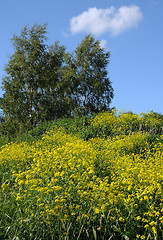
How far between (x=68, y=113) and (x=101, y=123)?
10891 millimetres

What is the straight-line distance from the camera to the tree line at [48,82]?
19.0 metres

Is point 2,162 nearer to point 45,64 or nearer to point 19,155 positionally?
point 19,155

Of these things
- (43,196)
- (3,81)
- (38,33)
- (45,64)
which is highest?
(38,33)

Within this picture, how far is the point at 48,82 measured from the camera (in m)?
20.5

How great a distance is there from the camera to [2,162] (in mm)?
6910

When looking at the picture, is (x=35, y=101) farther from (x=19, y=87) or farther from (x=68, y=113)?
(x=68, y=113)

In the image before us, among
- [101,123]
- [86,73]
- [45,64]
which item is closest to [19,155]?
[101,123]

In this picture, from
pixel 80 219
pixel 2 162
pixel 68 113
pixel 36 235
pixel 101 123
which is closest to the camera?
pixel 36 235

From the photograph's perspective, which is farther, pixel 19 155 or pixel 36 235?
pixel 19 155

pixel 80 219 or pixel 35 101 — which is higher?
pixel 35 101

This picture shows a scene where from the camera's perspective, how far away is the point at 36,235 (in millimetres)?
3125

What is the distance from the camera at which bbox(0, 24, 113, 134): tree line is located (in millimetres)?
19031

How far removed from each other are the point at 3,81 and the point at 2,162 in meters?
13.5

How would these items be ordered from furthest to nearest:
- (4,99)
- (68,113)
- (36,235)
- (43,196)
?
1. (68,113)
2. (4,99)
3. (43,196)
4. (36,235)
